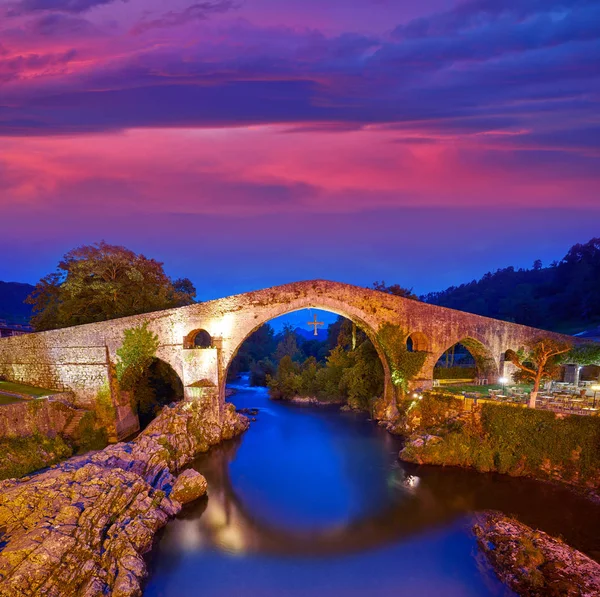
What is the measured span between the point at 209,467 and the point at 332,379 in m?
11.8

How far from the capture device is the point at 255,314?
19.0 meters

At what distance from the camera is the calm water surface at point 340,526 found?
9.59m

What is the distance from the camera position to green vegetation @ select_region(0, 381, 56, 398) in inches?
668

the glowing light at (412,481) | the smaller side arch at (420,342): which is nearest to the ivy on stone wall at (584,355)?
the smaller side arch at (420,342)

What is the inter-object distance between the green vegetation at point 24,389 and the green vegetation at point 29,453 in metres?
2.52

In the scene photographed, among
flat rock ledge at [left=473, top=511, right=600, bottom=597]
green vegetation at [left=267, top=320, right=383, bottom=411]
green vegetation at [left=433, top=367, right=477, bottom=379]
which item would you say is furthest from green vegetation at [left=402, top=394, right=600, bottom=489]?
green vegetation at [left=267, top=320, right=383, bottom=411]

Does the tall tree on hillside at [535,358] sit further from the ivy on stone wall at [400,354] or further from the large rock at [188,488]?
the large rock at [188,488]

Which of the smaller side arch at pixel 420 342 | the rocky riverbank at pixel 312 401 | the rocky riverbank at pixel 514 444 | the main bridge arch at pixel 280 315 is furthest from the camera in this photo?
the rocky riverbank at pixel 312 401

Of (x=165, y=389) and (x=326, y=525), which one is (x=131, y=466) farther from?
(x=165, y=389)

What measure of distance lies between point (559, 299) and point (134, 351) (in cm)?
3948

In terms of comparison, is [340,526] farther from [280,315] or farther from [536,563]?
[280,315]

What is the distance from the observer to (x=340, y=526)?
1201 centimetres

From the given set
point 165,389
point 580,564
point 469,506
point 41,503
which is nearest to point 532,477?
point 469,506

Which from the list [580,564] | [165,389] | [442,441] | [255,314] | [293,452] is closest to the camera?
[580,564]
